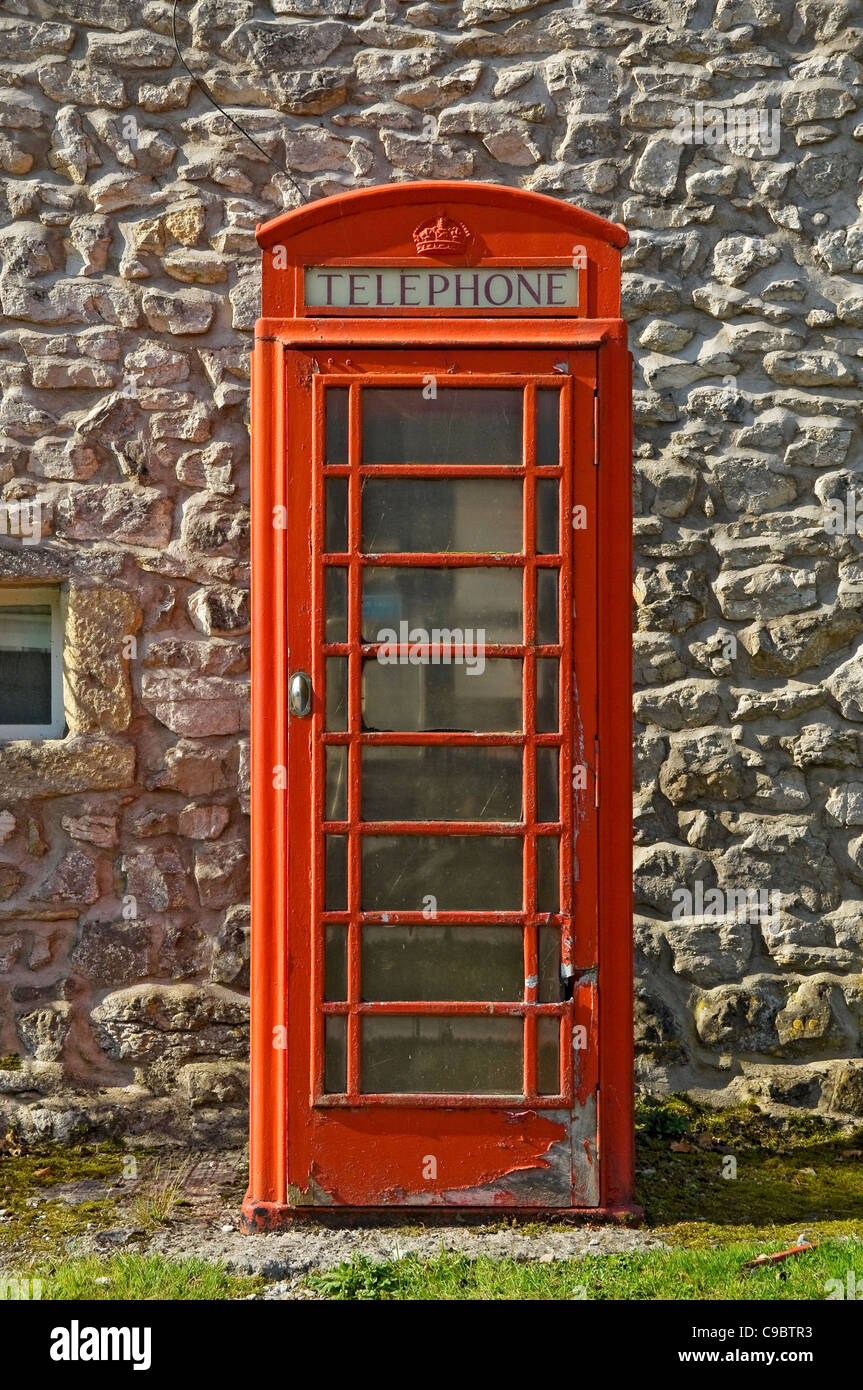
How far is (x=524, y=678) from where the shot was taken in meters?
3.54

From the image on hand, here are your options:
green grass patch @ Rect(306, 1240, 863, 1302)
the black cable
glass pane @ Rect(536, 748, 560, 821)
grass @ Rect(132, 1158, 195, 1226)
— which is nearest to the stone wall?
the black cable

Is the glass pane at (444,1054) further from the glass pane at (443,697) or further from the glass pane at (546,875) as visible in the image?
the glass pane at (443,697)

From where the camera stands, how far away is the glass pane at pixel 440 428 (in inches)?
139

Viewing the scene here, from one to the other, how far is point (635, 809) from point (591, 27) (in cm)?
284

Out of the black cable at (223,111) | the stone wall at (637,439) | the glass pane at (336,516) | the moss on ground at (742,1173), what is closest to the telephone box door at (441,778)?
the glass pane at (336,516)

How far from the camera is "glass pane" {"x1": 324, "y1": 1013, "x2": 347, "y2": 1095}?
3545 mm

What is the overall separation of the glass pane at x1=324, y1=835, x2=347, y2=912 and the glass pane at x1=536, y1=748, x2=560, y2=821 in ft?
1.85

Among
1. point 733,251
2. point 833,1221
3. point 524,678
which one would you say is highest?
point 733,251

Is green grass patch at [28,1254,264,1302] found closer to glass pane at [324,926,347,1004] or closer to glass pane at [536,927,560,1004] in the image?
glass pane at [324,926,347,1004]

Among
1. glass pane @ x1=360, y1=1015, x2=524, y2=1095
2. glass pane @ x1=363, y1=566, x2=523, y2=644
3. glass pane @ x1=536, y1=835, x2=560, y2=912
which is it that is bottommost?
glass pane @ x1=360, y1=1015, x2=524, y2=1095

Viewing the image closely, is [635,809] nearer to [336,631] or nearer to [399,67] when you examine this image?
[336,631]

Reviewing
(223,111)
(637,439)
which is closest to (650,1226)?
(637,439)

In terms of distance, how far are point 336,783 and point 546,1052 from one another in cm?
97

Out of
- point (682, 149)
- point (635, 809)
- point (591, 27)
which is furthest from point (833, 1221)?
point (591, 27)
